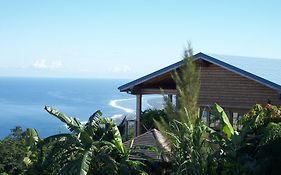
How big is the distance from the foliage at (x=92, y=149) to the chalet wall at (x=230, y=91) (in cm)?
730

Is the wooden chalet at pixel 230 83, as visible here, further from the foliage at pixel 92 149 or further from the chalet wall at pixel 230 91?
the foliage at pixel 92 149

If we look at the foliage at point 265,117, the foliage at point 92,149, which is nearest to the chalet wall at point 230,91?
the foliage at point 265,117

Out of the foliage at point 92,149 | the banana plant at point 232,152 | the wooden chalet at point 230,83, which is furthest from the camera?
the wooden chalet at point 230,83

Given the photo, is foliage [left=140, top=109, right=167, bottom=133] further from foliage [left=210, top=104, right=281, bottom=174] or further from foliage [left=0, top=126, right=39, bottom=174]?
foliage [left=210, top=104, right=281, bottom=174]

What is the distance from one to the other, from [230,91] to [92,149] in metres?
8.39

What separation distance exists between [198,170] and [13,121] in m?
74.6

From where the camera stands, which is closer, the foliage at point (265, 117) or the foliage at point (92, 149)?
the foliage at point (92, 149)

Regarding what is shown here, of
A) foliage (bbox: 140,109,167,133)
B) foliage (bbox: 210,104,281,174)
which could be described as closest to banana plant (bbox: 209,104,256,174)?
foliage (bbox: 210,104,281,174)

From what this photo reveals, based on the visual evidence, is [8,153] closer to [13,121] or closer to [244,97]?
[244,97]

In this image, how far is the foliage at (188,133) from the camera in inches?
436

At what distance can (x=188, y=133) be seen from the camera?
11.1 metres

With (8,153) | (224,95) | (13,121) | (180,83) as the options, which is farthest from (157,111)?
(13,121)

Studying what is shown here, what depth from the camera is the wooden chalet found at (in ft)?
59.0

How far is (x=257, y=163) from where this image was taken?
10516mm
